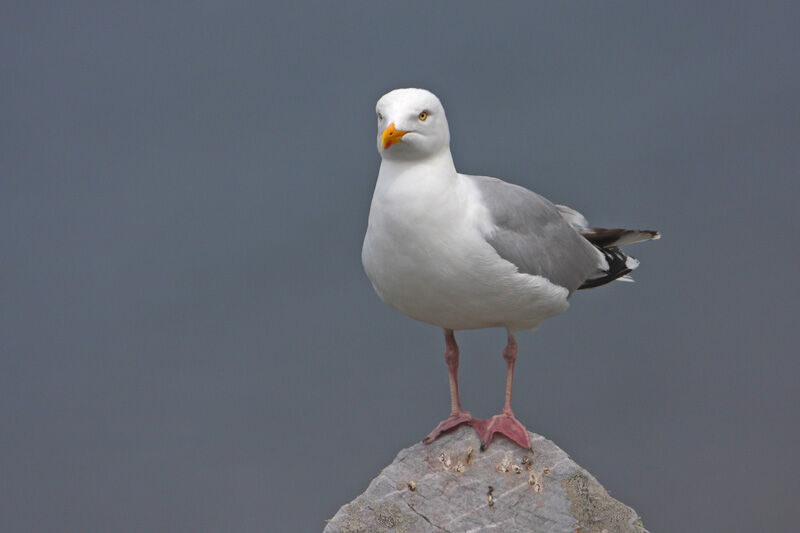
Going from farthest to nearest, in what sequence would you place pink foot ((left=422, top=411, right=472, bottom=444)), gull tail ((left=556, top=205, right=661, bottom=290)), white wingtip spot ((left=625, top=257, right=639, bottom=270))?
1. white wingtip spot ((left=625, top=257, right=639, bottom=270))
2. gull tail ((left=556, top=205, right=661, bottom=290))
3. pink foot ((left=422, top=411, right=472, bottom=444))

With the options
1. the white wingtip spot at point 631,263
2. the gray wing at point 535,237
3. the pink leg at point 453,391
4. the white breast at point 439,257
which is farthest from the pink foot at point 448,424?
the white wingtip spot at point 631,263

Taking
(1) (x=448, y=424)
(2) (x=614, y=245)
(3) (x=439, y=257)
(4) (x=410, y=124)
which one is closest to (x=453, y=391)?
(1) (x=448, y=424)

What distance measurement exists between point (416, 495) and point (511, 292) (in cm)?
126

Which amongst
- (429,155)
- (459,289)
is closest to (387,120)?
(429,155)

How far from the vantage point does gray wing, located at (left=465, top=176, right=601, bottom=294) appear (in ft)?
20.2

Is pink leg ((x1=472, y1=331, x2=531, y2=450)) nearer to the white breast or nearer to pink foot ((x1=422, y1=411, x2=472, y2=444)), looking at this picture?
pink foot ((x1=422, y1=411, x2=472, y2=444))

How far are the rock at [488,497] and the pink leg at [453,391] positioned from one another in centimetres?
14

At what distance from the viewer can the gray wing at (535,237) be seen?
6148mm

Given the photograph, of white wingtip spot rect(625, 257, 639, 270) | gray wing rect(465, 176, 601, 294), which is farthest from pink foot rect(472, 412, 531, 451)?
white wingtip spot rect(625, 257, 639, 270)

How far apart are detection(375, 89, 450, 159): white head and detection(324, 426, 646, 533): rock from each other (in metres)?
1.75

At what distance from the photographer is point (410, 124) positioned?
5742 mm

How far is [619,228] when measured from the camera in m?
7.02

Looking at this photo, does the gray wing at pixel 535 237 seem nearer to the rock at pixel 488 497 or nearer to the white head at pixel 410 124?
the white head at pixel 410 124

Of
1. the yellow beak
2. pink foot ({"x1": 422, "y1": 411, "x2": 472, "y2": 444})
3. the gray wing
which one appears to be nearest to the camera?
the yellow beak
